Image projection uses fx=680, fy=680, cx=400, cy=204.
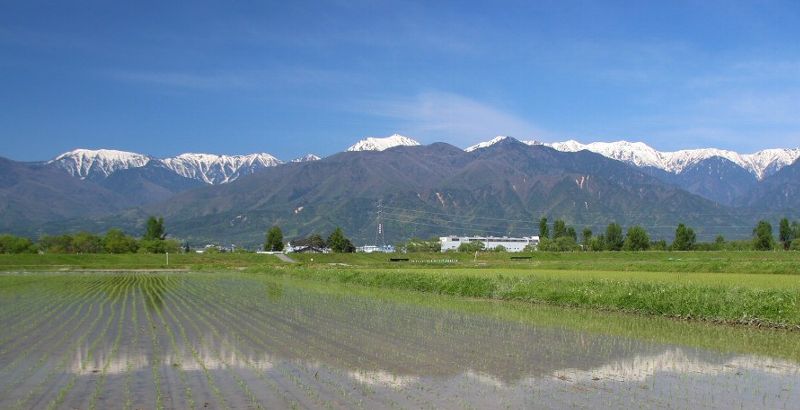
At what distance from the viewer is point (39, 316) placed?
2855cm

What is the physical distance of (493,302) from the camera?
35.8 m

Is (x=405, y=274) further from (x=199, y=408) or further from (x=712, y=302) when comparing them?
(x=199, y=408)

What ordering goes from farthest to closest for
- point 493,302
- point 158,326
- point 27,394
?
point 493,302, point 158,326, point 27,394

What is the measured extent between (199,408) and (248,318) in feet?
50.8

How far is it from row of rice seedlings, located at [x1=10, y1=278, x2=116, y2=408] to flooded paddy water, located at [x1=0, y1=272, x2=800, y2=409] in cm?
7

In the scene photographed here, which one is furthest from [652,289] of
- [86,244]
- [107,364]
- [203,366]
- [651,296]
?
[86,244]

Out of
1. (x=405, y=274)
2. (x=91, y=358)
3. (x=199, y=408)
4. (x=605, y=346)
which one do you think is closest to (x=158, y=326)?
(x=91, y=358)

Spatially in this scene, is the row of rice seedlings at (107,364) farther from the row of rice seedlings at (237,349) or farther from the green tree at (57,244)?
the green tree at (57,244)

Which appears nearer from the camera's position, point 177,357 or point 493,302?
point 177,357

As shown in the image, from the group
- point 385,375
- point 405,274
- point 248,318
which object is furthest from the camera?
point 405,274

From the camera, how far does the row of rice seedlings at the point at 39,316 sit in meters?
21.3

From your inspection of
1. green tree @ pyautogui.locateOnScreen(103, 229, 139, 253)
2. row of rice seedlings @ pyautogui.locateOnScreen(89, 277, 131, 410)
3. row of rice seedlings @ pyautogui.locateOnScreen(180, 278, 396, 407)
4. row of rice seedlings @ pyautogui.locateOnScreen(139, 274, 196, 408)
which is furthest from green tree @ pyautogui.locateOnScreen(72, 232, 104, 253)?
row of rice seedlings @ pyautogui.locateOnScreen(89, 277, 131, 410)

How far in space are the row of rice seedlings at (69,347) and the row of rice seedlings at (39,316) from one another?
3.54ft

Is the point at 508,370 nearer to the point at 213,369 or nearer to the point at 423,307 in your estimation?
the point at 213,369
